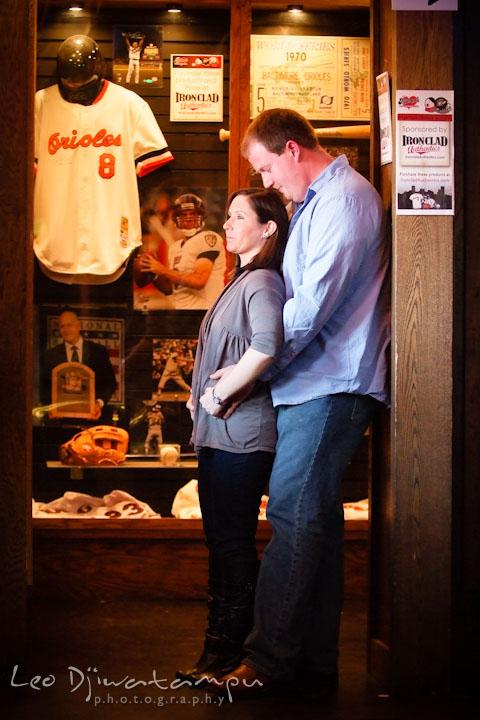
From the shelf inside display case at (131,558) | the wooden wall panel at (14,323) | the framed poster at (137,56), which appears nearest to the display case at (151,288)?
the framed poster at (137,56)

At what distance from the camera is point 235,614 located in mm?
2898

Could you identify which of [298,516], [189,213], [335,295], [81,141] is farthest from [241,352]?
[81,141]

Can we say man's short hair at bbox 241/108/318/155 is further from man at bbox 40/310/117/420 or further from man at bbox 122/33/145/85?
→ man at bbox 40/310/117/420

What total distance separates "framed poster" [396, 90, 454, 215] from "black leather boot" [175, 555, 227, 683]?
1.29 m

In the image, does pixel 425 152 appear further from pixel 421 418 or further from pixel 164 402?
pixel 164 402

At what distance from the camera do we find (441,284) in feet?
9.46

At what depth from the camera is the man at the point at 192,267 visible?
450cm

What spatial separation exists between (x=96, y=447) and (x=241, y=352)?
5.39 ft

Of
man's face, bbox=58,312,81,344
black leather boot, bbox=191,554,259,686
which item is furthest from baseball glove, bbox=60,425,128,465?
black leather boot, bbox=191,554,259,686

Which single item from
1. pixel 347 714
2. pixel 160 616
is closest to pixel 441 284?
pixel 347 714

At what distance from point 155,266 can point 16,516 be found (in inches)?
73.1

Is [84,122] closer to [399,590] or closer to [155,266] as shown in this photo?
[155,266]

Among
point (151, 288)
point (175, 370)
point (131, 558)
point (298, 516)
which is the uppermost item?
point (151, 288)

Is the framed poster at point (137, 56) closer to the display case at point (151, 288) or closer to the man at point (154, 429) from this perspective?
the display case at point (151, 288)
